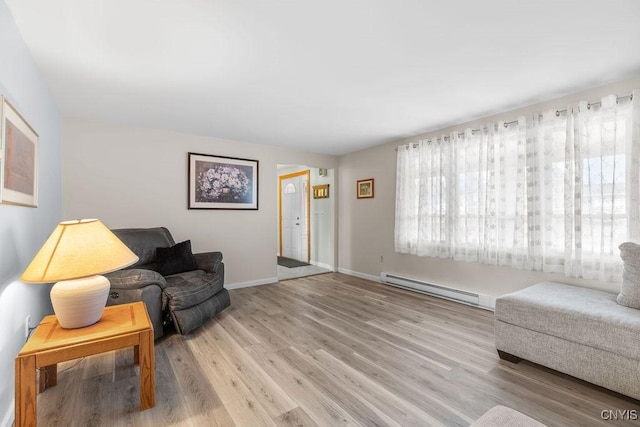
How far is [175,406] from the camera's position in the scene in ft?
5.52

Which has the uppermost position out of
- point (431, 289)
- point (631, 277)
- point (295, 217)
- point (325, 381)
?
point (295, 217)

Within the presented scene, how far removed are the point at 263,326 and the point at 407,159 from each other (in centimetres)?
299

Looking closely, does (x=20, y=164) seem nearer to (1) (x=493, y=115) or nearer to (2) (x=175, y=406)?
(2) (x=175, y=406)

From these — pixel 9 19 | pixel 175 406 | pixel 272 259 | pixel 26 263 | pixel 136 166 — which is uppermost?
pixel 9 19

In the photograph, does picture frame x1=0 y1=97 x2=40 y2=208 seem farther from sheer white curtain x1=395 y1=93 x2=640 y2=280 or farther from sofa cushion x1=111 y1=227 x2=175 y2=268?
sheer white curtain x1=395 y1=93 x2=640 y2=280

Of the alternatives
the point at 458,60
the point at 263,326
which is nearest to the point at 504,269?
the point at 458,60

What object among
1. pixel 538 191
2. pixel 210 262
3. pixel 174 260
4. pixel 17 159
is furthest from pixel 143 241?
pixel 538 191

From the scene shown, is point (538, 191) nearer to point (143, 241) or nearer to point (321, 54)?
point (321, 54)

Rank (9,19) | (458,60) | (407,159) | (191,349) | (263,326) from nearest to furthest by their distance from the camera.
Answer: (9,19), (458,60), (191,349), (263,326), (407,159)

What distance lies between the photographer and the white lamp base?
1569mm

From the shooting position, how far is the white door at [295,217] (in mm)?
6547

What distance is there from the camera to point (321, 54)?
2002 mm

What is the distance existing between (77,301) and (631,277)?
3.61 meters

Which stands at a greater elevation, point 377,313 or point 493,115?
point 493,115
